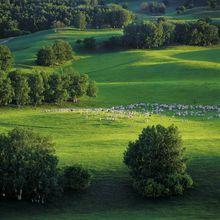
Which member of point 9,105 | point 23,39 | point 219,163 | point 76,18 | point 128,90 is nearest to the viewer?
point 219,163

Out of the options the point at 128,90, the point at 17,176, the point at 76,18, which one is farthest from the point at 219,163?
the point at 76,18

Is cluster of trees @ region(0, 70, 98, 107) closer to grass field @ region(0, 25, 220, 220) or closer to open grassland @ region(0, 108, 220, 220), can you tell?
grass field @ region(0, 25, 220, 220)

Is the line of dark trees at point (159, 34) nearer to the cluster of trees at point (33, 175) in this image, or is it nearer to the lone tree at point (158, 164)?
the lone tree at point (158, 164)

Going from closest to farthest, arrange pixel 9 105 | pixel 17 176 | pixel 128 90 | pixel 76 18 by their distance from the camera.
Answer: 1. pixel 17 176
2. pixel 9 105
3. pixel 128 90
4. pixel 76 18

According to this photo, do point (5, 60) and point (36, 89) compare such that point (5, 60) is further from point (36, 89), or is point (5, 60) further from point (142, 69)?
point (36, 89)

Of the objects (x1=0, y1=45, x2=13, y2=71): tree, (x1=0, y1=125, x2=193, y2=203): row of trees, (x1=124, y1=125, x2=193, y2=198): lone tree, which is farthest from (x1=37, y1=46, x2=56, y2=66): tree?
(x1=124, y1=125, x2=193, y2=198): lone tree

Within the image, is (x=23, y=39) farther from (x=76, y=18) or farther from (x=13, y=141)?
(x=13, y=141)

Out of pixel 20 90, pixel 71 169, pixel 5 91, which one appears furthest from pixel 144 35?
pixel 71 169
